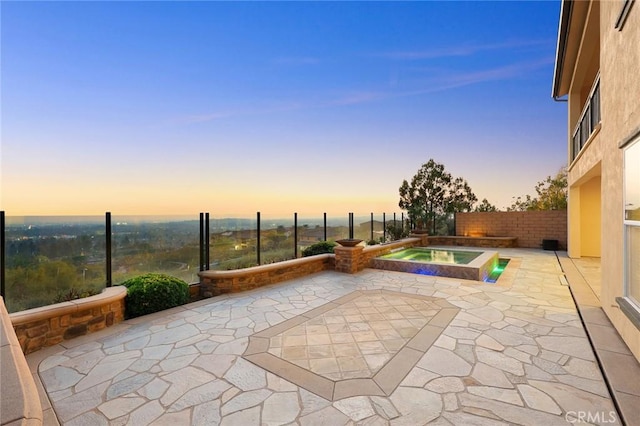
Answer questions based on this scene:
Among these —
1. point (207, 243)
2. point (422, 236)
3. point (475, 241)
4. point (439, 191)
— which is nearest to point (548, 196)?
point (439, 191)

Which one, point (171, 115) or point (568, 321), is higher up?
point (171, 115)

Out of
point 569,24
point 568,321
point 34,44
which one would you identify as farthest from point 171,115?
point 569,24

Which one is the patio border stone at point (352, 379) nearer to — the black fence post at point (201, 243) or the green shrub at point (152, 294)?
the green shrub at point (152, 294)

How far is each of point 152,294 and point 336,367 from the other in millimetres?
3282

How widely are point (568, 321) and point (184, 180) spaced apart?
969cm

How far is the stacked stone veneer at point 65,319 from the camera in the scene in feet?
10.1

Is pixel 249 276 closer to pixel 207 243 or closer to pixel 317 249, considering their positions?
pixel 207 243

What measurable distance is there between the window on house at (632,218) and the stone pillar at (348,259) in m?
4.90

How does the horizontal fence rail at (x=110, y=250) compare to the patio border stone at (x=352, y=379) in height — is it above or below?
above

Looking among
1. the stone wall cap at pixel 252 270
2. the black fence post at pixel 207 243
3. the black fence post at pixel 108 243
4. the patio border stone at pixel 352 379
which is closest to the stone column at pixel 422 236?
the stone wall cap at pixel 252 270

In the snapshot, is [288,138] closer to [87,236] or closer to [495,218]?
[87,236]

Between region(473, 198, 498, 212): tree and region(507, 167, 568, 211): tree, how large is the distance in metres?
1.51

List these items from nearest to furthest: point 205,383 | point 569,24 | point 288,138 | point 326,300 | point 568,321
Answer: point 205,383
point 568,321
point 326,300
point 569,24
point 288,138

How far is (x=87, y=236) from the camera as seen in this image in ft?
15.2
